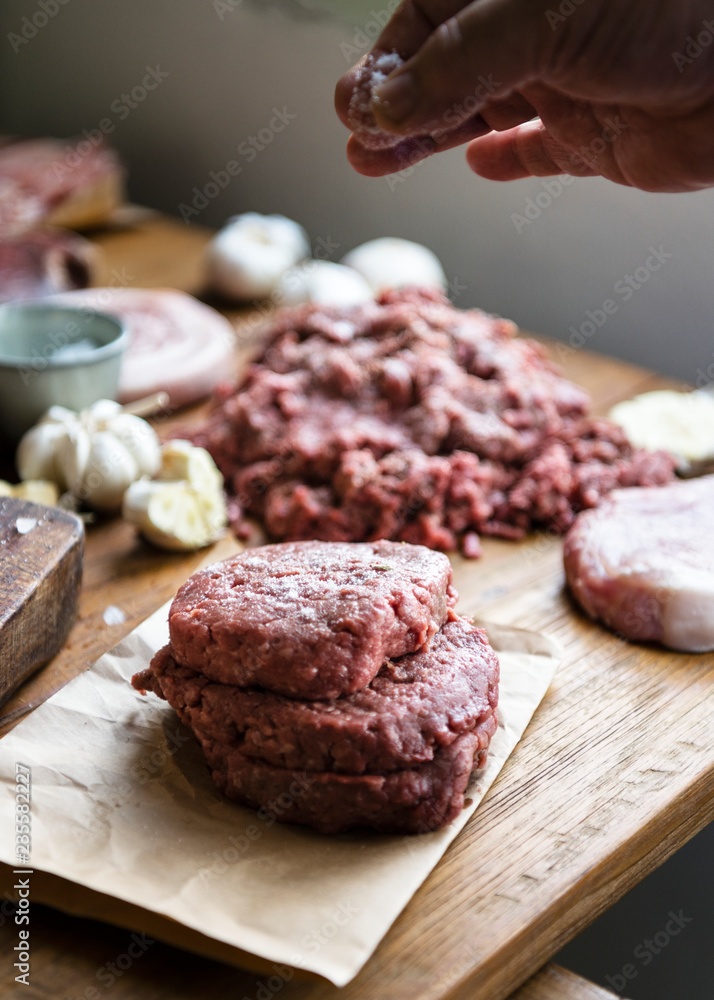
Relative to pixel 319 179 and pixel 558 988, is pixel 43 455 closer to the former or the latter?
pixel 558 988

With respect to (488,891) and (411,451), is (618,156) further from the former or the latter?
(488,891)

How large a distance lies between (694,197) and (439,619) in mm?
2521

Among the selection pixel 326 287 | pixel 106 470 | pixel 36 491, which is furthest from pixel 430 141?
pixel 326 287

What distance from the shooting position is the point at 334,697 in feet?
5.25

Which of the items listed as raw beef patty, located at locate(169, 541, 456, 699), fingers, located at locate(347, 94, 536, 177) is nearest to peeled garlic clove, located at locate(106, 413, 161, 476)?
raw beef patty, located at locate(169, 541, 456, 699)

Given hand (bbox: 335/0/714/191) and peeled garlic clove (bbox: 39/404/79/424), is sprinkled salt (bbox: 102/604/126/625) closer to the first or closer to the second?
peeled garlic clove (bbox: 39/404/79/424)

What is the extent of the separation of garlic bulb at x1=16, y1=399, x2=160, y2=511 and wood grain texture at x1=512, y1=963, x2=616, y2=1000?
158 cm

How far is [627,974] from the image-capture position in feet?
8.44

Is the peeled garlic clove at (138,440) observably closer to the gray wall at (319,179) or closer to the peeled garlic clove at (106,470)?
the peeled garlic clove at (106,470)

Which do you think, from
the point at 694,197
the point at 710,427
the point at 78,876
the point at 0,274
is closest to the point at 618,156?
the point at 710,427

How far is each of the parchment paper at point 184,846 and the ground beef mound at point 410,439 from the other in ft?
2.50

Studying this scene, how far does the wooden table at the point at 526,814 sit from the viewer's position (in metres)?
Answer: 1.46

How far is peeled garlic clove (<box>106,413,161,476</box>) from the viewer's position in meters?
2.57

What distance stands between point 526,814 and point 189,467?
4.22ft
